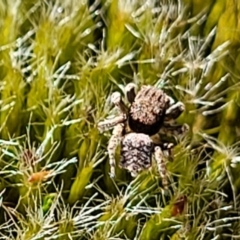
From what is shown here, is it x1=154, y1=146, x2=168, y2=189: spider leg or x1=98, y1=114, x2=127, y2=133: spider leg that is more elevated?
x1=98, y1=114, x2=127, y2=133: spider leg

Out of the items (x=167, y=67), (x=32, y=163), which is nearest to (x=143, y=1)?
(x=167, y=67)

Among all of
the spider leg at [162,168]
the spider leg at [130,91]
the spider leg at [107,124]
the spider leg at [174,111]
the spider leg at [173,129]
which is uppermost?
the spider leg at [130,91]

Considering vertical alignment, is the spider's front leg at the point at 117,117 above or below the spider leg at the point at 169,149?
above

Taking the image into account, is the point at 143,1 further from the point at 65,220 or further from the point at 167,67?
the point at 65,220
